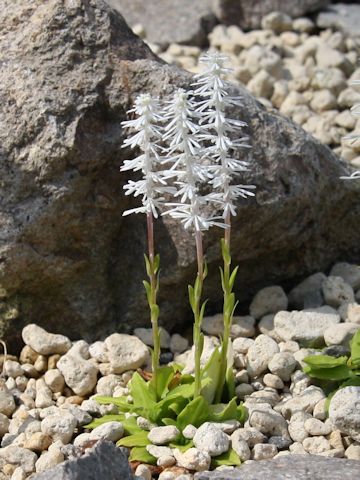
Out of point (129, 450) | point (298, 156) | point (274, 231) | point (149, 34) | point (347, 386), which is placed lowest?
point (129, 450)

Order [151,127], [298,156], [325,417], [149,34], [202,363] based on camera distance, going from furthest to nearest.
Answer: [149,34], [298,156], [202,363], [325,417], [151,127]

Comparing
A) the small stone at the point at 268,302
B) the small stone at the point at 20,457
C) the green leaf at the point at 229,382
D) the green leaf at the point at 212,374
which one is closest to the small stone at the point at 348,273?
the small stone at the point at 268,302

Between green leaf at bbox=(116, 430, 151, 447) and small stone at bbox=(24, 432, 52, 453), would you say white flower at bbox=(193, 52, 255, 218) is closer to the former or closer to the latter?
green leaf at bbox=(116, 430, 151, 447)

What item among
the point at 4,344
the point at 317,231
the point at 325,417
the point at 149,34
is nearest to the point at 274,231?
the point at 317,231

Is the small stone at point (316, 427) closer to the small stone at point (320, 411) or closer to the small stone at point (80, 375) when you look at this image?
the small stone at point (320, 411)

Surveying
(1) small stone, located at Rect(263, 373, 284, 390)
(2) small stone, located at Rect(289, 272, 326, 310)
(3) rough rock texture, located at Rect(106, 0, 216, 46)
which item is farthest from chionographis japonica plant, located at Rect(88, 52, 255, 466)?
(3) rough rock texture, located at Rect(106, 0, 216, 46)

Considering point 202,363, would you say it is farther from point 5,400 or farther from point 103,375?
point 5,400

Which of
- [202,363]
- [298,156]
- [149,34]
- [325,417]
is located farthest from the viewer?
[149,34]
